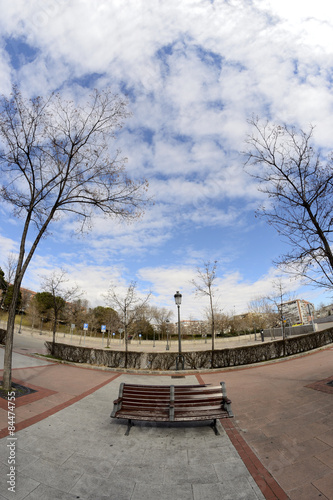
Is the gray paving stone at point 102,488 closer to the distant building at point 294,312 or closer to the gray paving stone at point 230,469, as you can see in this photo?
the gray paving stone at point 230,469

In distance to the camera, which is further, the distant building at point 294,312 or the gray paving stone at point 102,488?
the distant building at point 294,312

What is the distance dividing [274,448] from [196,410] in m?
1.42

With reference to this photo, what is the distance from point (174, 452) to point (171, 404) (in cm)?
76

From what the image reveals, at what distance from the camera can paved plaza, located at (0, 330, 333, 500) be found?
2871 mm

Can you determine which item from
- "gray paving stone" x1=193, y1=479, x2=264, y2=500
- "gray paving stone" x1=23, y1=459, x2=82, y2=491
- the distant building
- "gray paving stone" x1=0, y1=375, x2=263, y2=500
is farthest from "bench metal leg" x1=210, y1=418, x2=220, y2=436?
the distant building

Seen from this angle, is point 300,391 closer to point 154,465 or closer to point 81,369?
point 154,465

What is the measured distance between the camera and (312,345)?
14.4 m

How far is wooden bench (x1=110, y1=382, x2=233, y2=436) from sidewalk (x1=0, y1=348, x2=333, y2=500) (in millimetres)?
388

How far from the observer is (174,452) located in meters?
3.80

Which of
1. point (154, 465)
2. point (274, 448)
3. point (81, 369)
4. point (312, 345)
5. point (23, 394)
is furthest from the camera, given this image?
point (312, 345)

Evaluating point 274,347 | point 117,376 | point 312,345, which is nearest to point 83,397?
point 117,376

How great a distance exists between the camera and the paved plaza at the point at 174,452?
2.87m

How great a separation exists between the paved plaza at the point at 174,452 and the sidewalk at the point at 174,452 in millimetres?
14

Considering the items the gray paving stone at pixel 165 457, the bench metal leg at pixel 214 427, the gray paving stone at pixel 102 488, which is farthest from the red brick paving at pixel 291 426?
the gray paving stone at pixel 102 488
